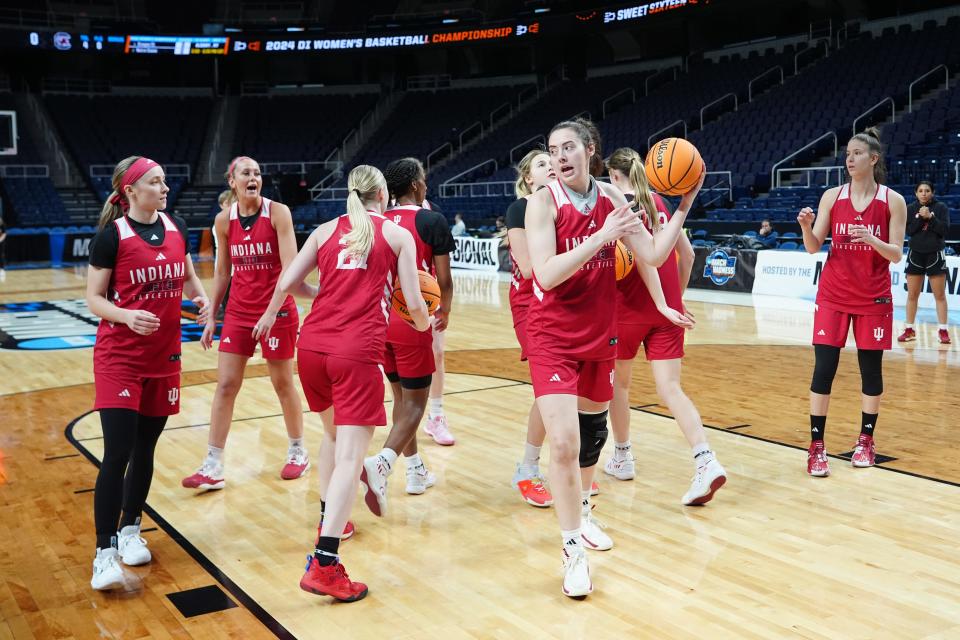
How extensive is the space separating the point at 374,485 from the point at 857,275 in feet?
9.77

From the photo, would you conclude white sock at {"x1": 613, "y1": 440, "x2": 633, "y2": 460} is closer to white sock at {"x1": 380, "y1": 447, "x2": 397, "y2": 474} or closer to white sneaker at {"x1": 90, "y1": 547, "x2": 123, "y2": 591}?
white sock at {"x1": 380, "y1": 447, "x2": 397, "y2": 474}

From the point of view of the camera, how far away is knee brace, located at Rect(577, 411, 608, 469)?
406 cm

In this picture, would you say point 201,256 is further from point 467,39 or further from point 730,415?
point 730,415

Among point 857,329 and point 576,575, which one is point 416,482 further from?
point 857,329

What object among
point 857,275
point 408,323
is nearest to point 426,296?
point 408,323

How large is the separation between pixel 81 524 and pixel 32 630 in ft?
4.32

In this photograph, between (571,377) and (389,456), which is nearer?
(571,377)

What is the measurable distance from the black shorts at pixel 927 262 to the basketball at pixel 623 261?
22.5 feet

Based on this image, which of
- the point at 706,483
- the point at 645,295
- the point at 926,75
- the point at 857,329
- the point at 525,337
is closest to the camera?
the point at 706,483

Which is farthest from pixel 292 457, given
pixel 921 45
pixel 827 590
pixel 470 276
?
pixel 921 45

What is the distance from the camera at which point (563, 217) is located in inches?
145

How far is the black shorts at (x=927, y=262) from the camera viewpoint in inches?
399

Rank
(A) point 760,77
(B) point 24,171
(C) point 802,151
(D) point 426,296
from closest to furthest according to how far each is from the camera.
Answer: (D) point 426,296 < (C) point 802,151 < (A) point 760,77 < (B) point 24,171

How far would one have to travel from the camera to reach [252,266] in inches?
210
